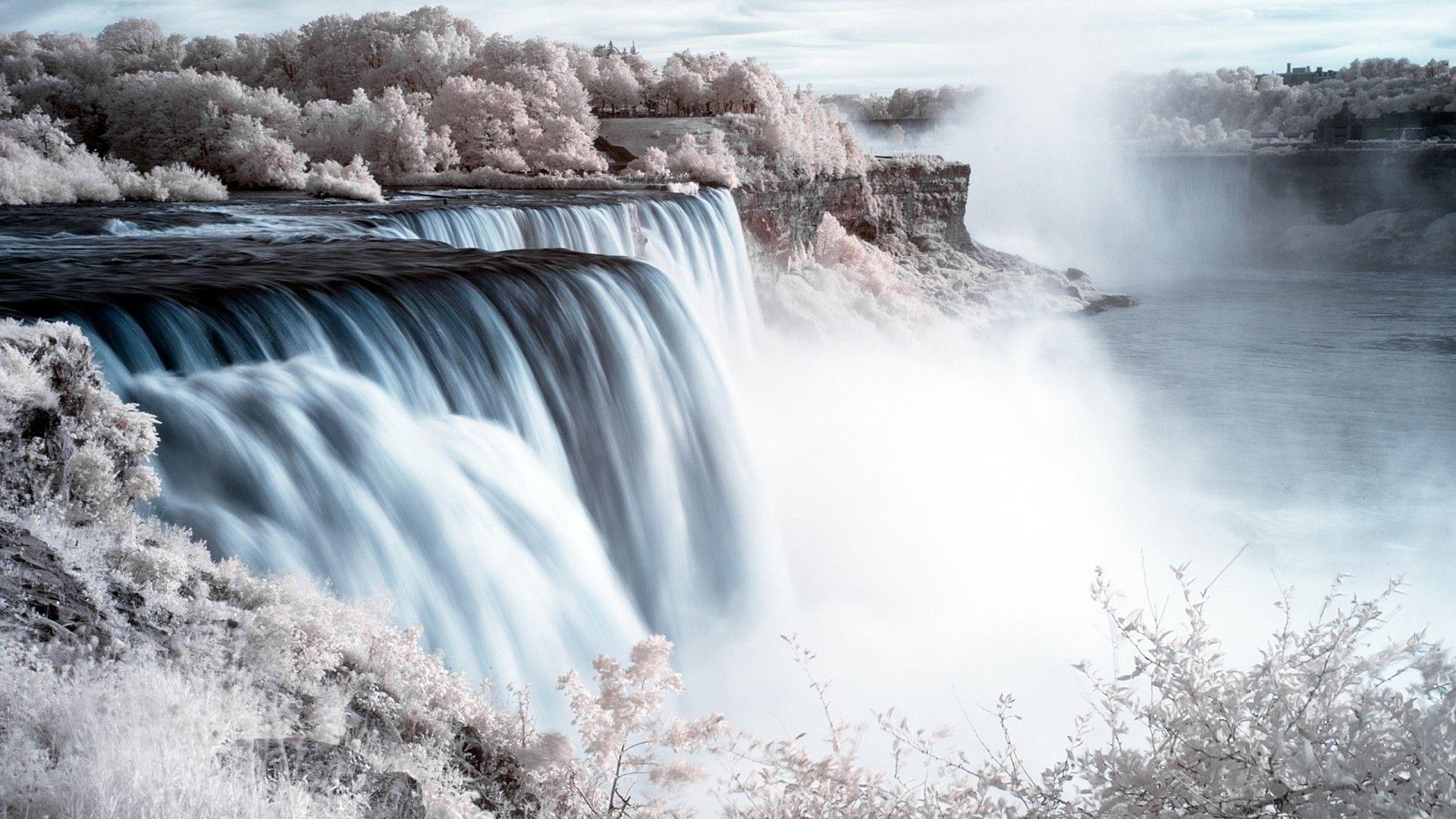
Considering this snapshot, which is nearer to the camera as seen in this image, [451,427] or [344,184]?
[451,427]

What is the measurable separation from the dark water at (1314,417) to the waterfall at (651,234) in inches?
277

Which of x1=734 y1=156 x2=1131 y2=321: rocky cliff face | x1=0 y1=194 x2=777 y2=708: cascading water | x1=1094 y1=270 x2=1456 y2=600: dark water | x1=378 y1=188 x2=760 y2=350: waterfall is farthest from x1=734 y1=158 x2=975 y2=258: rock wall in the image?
x1=0 y1=194 x2=777 y2=708: cascading water

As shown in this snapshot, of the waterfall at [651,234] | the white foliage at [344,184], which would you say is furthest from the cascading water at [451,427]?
the white foliage at [344,184]

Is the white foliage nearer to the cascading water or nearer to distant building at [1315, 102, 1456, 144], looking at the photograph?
the cascading water

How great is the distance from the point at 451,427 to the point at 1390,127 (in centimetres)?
5710

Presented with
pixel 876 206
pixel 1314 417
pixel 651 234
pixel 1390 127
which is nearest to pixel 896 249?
pixel 876 206

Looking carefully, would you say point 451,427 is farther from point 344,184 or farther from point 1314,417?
point 1314,417

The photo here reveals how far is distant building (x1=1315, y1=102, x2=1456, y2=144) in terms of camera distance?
4903 centimetres

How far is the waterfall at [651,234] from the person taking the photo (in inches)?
463

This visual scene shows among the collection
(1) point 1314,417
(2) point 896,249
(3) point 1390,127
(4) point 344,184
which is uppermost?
(3) point 1390,127

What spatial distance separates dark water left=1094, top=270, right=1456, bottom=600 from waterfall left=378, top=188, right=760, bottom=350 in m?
7.04

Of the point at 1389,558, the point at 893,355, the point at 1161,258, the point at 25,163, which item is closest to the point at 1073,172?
the point at 1161,258

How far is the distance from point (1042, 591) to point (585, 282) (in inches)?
206

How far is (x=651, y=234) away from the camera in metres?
14.7
